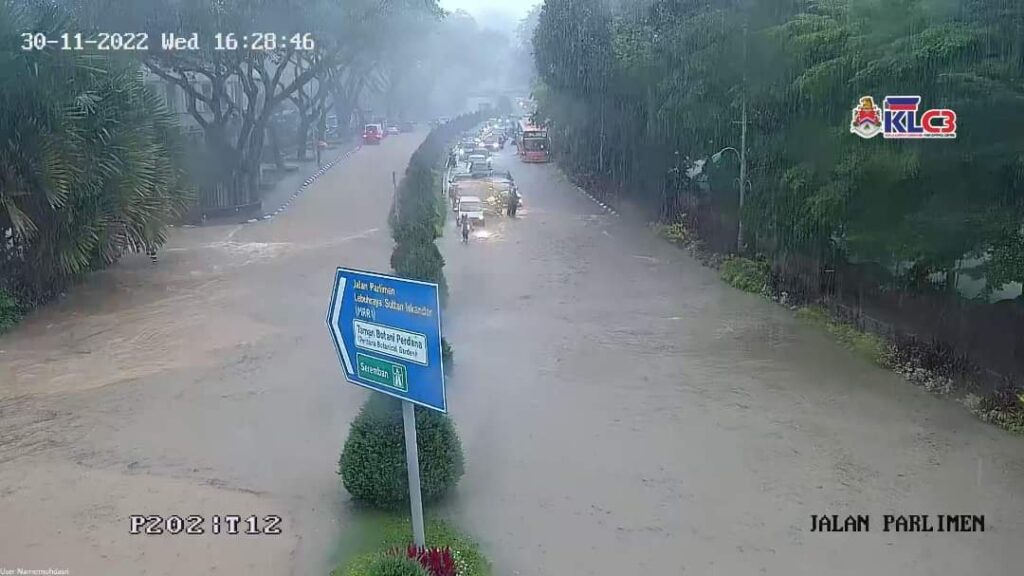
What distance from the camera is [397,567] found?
5.53 m

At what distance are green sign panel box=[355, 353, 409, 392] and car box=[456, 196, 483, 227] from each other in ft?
69.3

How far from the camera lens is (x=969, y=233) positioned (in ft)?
36.3

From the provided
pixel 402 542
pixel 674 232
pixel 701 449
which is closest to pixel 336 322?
pixel 402 542

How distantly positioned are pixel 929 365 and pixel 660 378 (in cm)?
335

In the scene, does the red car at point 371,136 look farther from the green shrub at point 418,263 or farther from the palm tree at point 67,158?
the green shrub at point 418,263

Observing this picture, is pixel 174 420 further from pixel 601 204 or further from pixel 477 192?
pixel 601 204

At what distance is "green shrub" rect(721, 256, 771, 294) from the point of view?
18.3m

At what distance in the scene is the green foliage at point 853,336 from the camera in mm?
13112

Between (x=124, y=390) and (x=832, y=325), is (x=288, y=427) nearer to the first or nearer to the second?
(x=124, y=390)

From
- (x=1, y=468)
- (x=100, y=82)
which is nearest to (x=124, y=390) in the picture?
(x=1, y=468)

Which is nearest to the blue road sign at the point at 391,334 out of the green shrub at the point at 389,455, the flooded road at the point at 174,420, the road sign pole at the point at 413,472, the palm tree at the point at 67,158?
the road sign pole at the point at 413,472

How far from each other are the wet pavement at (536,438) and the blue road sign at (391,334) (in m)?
2.40

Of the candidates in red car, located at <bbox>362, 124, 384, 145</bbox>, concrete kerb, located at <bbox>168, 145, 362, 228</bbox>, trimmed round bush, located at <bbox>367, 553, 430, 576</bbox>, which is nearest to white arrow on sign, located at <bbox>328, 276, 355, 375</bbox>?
trimmed round bush, located at <bbox>367, 553, 430, 576</bbox>

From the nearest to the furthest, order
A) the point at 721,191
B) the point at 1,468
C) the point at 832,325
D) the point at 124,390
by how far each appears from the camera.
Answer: the point at 1,468 < the point at 124,390 < the point at 832,325 < the point at 721,191
